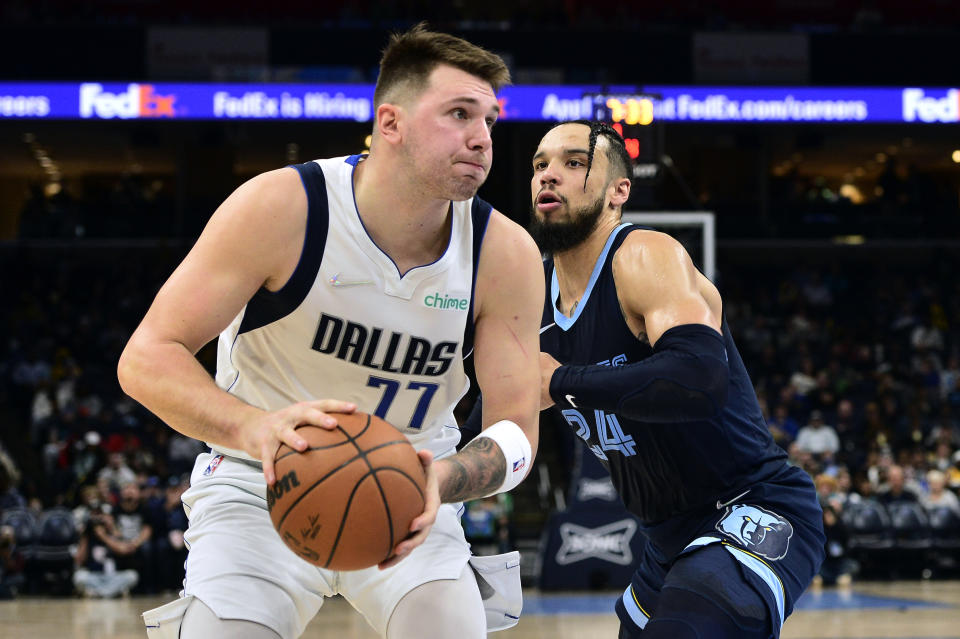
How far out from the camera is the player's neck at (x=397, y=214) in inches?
131

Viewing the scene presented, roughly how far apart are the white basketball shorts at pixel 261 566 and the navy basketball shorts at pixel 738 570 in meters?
0.81

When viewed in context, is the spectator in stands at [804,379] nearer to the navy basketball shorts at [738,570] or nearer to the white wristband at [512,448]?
the navy basketball shorts at [738,570]

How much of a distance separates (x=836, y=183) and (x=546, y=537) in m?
19.2

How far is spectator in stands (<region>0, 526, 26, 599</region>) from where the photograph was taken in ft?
45.8

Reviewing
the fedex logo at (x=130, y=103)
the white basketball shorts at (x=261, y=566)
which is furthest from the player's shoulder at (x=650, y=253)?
the fedex logo at (x=130, y=103)

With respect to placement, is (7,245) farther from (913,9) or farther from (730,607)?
(730,607)

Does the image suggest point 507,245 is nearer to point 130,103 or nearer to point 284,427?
point 284,427

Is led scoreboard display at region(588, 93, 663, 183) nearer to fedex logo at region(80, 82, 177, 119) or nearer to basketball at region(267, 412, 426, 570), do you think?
basketball at region(267, 412, 426, 570)

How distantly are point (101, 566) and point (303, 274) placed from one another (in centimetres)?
1179

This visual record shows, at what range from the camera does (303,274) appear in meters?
3.23

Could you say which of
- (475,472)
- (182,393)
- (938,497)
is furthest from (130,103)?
(475,472)

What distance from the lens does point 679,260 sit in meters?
4.22

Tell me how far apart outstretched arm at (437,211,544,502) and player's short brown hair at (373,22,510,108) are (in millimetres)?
504

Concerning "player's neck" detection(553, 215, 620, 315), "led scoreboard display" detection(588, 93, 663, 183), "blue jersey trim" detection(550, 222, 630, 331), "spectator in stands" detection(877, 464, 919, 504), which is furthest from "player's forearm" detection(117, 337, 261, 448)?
"spectator in stands" detection(877, 464, 919, 504)
